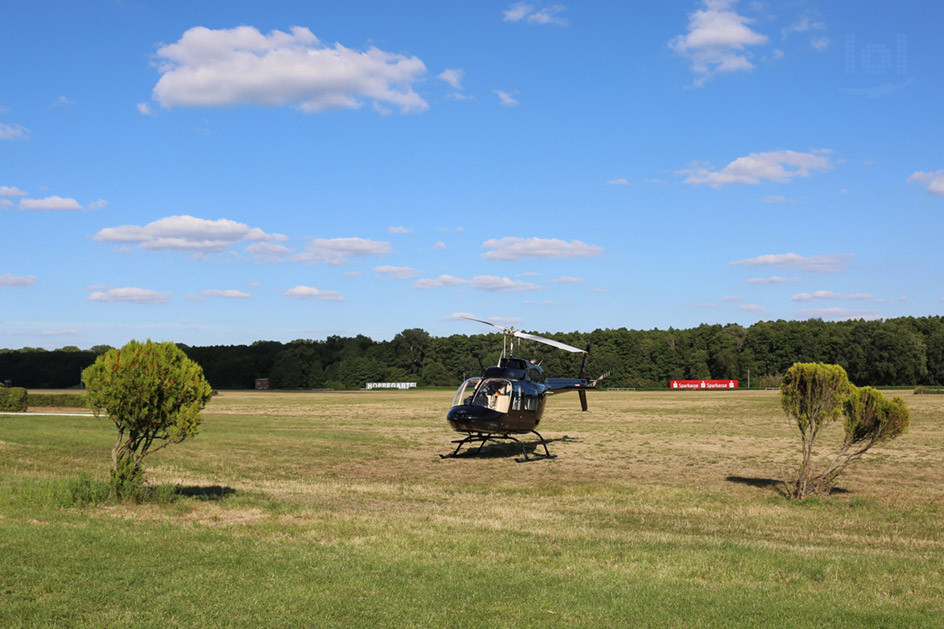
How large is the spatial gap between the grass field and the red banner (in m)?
116

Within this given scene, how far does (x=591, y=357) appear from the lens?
141 metres

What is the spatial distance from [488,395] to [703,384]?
122334 millimetres

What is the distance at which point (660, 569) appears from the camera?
1012 centimetres

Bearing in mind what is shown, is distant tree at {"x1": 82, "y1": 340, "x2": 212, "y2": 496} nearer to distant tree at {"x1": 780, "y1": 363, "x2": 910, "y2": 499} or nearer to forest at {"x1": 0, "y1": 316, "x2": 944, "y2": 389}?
distant tree at {"x1": 780, "y1": 363, "x2": 910, "y2": 499}

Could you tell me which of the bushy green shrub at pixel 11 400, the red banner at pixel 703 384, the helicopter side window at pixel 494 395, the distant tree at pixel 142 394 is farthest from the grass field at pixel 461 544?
the red banner at pixel 703 384

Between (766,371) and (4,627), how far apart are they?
507ft

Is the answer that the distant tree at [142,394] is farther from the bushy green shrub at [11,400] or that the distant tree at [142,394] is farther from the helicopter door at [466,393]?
the bushy green shrub at [11,400]

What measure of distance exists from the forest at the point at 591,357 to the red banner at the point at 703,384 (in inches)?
201

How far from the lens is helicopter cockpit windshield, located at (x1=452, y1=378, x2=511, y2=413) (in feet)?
83.7

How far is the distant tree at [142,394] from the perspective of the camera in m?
13.4

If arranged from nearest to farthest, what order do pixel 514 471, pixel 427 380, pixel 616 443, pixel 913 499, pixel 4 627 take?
pixel 4 627 → pixel 913 499 → pixel 514 471 → pixel 616 443 → pixel 427 380

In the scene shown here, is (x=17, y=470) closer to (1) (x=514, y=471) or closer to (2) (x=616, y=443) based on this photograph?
(1) (x=514, y=471)

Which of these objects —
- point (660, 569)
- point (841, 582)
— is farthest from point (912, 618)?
point (660, 569)

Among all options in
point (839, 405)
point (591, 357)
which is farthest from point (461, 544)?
point (591, 357)
